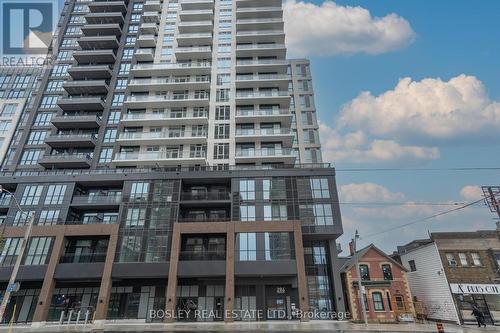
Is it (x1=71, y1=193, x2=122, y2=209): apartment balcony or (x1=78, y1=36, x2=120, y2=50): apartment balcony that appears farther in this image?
(x1=78, y1=36, x2=120, y2=50): apartment balcony

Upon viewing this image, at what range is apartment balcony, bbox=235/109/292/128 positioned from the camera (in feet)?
145

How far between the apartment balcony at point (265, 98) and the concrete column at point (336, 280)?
23.0 meters

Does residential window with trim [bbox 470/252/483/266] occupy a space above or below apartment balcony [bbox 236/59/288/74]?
below

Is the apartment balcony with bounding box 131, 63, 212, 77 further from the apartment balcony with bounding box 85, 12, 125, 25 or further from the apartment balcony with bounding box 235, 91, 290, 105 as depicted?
the apartment balcony with bounding box 85, 12, 125, 25

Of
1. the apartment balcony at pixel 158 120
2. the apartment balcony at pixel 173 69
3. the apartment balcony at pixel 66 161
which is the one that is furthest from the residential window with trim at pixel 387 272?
the apartment balcony at pixel 66 161

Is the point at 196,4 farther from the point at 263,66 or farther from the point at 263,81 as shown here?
the point at 263,81

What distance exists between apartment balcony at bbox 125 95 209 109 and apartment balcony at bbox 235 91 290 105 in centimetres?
571

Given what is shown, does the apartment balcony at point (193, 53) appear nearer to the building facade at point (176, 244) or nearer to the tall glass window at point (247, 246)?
the building facade at point (176, 244)

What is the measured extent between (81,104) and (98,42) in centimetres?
1551

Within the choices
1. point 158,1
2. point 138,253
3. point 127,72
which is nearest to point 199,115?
point 127,72

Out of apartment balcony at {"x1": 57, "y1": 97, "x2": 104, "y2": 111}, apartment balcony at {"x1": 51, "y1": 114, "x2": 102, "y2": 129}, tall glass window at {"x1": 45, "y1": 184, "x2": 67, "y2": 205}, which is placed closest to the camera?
tall glass window at {"x1": 45, "y1": 184, "x2": 67, "y2": 205}

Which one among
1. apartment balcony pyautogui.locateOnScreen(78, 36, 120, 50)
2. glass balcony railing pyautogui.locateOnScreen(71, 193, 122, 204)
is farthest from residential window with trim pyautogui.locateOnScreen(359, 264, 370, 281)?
apartment balcony pyautogui.locateOnScreen(78, 36, 120, 50)

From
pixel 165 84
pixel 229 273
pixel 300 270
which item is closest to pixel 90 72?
pixel 165 84

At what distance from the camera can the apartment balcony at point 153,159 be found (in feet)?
135
